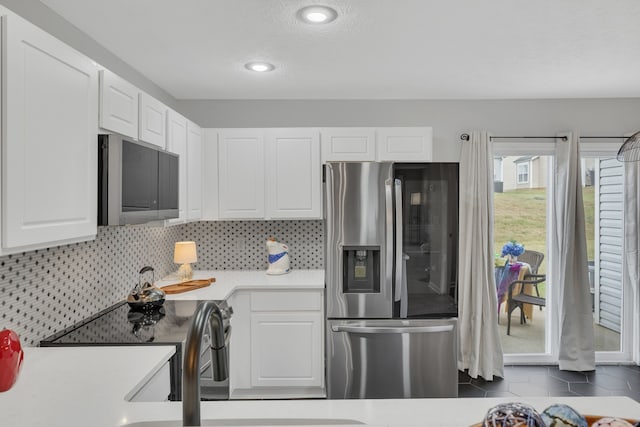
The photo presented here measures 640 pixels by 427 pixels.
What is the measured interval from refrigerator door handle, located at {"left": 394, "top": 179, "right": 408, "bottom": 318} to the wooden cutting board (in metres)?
1.41

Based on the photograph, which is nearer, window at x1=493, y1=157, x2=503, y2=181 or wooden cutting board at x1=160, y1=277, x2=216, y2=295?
wooden cutting board at x1=160, y1=277, x2=216, y2=295

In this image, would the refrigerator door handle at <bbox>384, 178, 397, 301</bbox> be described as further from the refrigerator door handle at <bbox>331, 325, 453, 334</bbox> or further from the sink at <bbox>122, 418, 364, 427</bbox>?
the sink at <bbox>122, 418, 364, 427</bbox>

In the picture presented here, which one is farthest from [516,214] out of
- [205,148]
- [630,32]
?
[205,148]

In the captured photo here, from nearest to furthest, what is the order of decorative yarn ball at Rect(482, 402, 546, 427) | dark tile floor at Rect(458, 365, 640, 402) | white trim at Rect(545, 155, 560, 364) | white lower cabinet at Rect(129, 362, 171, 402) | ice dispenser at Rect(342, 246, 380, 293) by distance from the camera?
decorative yarn ball at Rect(482, 402, 546, 427), white lower cabinet at Rect(129, 362, 171, 402), ice dispenser at Rect(342, 246, 380, 293), dark tile floor at Rect(458, 365, 640, 402), white trim at Rect(545, 155, 560, 364)

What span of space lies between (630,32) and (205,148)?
290 centimetres

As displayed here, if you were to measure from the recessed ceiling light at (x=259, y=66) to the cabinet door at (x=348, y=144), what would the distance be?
2.40ft

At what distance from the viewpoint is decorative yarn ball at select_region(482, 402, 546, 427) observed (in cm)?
64

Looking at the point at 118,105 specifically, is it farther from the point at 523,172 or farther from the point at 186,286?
the point at 523,172

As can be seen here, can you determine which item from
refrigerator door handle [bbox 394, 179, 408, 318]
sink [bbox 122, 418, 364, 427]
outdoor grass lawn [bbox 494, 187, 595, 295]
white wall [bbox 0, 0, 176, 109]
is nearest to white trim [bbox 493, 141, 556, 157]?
outdoor grass lawn [bbox 494, 187, 595, 295]

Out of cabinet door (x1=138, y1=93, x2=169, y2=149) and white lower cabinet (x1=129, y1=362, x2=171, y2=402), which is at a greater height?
cabinet door (x1=138, y1=93, x2=169, y2=149)

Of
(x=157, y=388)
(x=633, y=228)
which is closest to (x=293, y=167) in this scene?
(x=157, y=388)

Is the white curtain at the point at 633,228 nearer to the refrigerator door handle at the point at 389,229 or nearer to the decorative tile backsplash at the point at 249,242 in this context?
the refrigerator door handle at the point at 389,229

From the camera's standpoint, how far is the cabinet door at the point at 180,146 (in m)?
2.63

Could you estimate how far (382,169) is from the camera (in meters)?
2.82
